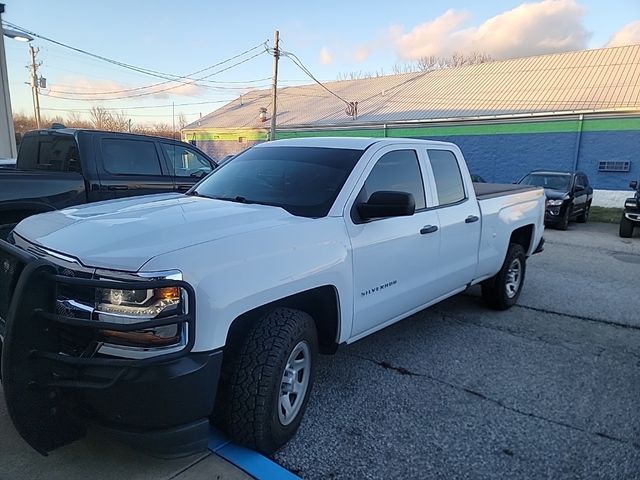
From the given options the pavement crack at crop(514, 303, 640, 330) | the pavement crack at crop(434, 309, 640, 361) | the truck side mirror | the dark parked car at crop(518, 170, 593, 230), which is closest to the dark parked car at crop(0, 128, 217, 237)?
the truck side mirror

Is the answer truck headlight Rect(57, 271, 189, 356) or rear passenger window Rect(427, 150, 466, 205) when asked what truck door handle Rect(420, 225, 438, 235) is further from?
truck headlight Rect(57, 271, 189, 356)

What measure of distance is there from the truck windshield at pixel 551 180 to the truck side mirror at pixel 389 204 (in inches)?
493

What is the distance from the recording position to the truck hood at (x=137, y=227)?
235cm

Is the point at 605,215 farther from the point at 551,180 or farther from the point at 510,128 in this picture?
the point at 510,128

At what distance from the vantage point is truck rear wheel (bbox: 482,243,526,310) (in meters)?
5.63

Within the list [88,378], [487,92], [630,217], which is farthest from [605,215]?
[88,378]

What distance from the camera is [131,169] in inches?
267

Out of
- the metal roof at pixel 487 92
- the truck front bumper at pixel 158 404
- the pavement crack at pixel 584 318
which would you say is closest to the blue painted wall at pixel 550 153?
the metal roof at pixel 487 92

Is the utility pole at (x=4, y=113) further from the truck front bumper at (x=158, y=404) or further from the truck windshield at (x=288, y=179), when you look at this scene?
the truck front bumper at (x=158, y=404)

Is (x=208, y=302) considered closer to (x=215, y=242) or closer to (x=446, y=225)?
(x=215, y=242)

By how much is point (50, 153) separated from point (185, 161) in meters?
1.88

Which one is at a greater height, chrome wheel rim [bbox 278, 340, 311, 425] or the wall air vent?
the wall air vent

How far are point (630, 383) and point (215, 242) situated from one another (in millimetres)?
3571

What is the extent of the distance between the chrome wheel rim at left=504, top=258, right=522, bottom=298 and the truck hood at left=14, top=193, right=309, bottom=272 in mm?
3635
